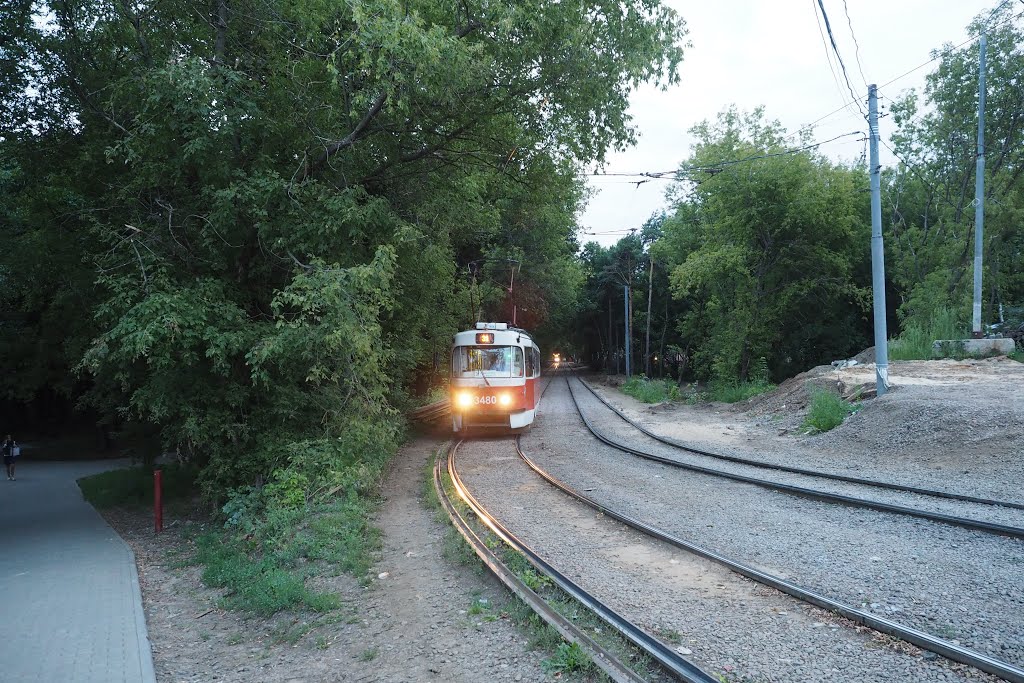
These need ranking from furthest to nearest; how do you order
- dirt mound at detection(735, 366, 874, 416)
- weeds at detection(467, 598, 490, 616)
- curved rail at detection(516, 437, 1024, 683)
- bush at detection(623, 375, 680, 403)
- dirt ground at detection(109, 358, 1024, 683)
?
1. bush at detection(623, 375, 680, 403)
2. dirt mound at detection(735, 366, 874, 416)
3. weeds at detection(467, 598, 490, 616)
4. dirt ground at detection(109, 358, 1024, 683)
5. curved rail at detection(516, 437, 1024, 683)

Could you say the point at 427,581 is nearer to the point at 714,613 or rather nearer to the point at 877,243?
the point at 714,613

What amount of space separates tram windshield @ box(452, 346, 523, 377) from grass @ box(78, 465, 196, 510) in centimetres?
742

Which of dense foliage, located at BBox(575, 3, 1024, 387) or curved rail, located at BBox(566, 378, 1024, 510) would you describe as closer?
curved rail, located at BBox(566, 378, 1024, 510)

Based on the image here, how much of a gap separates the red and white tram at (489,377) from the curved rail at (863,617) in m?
9.89

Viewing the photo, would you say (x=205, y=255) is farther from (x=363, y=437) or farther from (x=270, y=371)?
(x=363, y=437)

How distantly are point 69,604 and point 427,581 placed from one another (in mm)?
3964

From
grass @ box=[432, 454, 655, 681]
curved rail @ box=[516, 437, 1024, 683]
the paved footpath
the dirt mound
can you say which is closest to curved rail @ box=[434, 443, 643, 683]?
grass @ box=[432, 454, 655, 681]

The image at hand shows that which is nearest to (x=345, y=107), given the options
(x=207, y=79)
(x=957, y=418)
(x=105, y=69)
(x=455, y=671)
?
(x=207, y=79)

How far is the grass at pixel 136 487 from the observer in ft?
48.3

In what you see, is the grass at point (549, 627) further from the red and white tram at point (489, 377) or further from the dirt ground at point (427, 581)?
the red and white tram at point (489, 377)

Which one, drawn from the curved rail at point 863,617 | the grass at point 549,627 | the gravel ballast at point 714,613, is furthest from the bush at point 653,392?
the grass at point 549,627

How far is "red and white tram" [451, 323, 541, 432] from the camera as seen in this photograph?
18297mm

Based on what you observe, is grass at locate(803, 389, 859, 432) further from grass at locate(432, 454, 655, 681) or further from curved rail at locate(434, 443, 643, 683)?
grass at locate(432, 454, 655, 681)

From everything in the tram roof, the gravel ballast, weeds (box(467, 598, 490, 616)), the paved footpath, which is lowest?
the paved footpath
